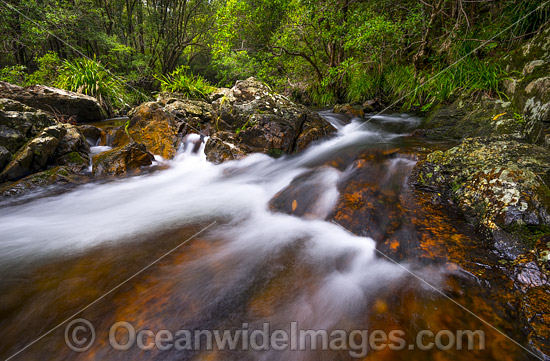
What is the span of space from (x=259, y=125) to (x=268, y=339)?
372 centimetres

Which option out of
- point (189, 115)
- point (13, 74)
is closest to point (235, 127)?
point (189, 115)

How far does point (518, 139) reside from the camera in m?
2.86

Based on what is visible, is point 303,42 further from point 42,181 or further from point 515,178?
point 42,181

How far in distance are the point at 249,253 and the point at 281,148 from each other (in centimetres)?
277

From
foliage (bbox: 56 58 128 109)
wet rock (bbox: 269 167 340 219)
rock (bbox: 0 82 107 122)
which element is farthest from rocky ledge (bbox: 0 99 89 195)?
wet rock (bbox: 269 167 340 219)

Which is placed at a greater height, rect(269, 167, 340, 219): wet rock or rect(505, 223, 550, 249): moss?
rect(505, 223, 550, 249): moss

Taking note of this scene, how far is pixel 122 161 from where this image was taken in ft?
14.1

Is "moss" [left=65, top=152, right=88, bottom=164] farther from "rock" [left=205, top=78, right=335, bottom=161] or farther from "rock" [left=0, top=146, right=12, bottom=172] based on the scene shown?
"rock" [left=205, top=78, right=335, bottom=161]

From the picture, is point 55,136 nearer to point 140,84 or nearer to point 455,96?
point 455,96

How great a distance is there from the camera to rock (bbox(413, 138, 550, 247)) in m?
1.78

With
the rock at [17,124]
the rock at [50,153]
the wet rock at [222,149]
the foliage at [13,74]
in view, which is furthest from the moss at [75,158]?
the foliage at [13,74]

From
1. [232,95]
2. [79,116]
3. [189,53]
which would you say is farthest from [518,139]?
[189,53]

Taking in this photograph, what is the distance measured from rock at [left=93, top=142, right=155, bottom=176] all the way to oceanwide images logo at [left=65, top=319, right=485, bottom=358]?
348 cm

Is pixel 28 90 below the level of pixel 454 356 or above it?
above
